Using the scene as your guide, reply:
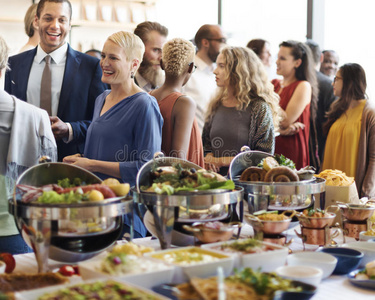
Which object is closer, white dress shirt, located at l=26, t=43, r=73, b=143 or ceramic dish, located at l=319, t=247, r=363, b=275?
ceramic dish, located at l=319, t=247, r=363, b=275

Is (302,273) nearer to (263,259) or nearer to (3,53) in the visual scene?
(263,259)

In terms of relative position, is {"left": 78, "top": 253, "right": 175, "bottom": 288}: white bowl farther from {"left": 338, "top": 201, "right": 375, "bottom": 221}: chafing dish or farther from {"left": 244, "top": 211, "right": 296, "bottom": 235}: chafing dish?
{"left": 338, "top": 201, "right": 375, "bottom": 221}: chafing dish

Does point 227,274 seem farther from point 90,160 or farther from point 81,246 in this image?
point 90,160

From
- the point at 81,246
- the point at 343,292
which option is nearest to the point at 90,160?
the point at 81,246

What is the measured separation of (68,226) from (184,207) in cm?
41

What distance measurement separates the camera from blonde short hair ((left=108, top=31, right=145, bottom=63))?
8.51 ft

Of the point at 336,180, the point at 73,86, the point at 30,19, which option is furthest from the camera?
the point at 30,19

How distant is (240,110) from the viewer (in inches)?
135

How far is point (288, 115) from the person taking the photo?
4.46 meters

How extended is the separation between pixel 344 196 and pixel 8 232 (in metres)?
1.56

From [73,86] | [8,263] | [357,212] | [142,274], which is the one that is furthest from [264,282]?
[73,86]

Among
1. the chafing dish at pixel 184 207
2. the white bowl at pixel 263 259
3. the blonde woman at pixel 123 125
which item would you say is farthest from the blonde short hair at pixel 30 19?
the white bowl at pixel 263 259

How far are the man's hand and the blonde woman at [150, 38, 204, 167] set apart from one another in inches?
21.4

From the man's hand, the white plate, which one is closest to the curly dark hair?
the man's hand
